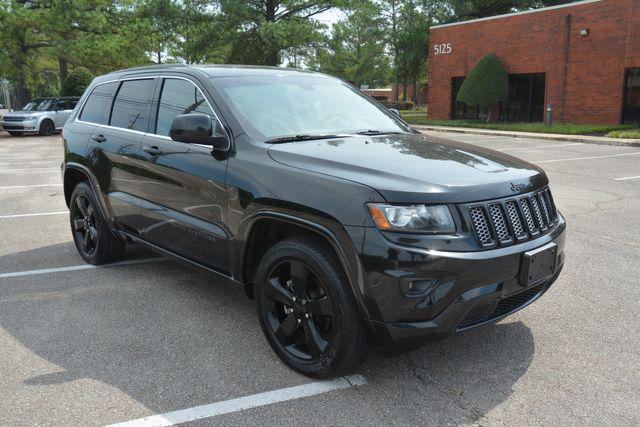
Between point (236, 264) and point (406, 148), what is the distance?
1.30m

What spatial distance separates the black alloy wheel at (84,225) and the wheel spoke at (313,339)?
2.92 meters

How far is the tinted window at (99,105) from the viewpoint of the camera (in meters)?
5.20

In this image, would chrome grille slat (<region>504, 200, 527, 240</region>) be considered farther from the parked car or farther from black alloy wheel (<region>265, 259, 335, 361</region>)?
the parked car

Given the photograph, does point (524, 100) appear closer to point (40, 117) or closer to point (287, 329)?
point (40, 117)

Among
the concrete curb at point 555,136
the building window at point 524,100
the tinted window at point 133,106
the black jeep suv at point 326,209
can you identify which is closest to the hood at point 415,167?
the black jeep suv at point 326,209

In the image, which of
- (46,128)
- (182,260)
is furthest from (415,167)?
(46,128)

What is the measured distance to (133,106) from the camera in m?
4.79

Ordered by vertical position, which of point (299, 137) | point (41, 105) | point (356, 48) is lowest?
point (299, 137)

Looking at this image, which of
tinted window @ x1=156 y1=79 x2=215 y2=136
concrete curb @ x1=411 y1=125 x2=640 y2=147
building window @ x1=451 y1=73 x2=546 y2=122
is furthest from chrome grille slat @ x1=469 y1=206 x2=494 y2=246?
building window @ x1=451 y1=73 x2=546 y2=122

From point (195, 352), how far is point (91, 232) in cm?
238

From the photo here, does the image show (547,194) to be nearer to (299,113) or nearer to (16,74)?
(299,113)

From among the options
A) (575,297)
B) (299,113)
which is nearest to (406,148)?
(299,113)

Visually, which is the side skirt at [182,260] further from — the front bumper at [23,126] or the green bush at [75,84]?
the green bush at [75,84]

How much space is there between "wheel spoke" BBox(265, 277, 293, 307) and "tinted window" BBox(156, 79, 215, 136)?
1313 mm
